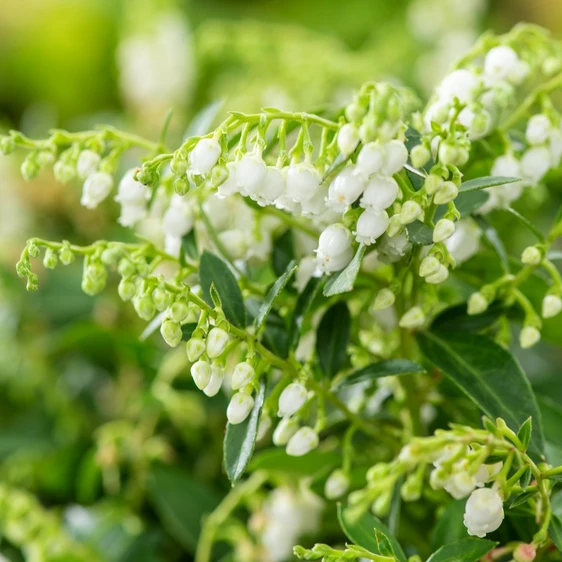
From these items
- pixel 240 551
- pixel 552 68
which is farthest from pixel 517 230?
pixel 240 551

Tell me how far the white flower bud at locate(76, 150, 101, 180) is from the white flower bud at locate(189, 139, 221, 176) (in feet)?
0.40

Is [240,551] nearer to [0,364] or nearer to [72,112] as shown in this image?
[0,364]

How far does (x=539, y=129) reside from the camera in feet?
1.61

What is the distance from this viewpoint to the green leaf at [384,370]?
442 mm

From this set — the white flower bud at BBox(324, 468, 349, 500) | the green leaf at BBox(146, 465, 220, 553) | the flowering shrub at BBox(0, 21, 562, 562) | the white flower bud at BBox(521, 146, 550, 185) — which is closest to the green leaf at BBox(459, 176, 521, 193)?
the flowering shrub at BBox(0, 21, 562, 562)

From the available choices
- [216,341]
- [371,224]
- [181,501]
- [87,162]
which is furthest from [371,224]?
[181,501]

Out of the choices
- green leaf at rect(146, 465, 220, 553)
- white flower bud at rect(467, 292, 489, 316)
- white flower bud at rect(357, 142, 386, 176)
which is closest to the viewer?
white flower bud at rect(357, 142, 386, 176)

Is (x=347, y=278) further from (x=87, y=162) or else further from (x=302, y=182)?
(x=87, y=162)

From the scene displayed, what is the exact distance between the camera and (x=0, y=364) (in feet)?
3.05

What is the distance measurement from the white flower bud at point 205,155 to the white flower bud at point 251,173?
1 centimetres

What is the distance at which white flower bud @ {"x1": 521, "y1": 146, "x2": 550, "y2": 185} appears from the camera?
498 millimetres

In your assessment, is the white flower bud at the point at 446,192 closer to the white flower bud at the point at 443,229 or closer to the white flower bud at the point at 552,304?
the white flower bud at the point at 443,229

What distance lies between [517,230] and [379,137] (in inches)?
25.4

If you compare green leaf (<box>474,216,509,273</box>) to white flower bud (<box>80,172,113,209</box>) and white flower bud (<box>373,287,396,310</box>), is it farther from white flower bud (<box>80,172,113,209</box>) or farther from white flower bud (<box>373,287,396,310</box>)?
white flower bud (<box>80,172,113,209</box>)
